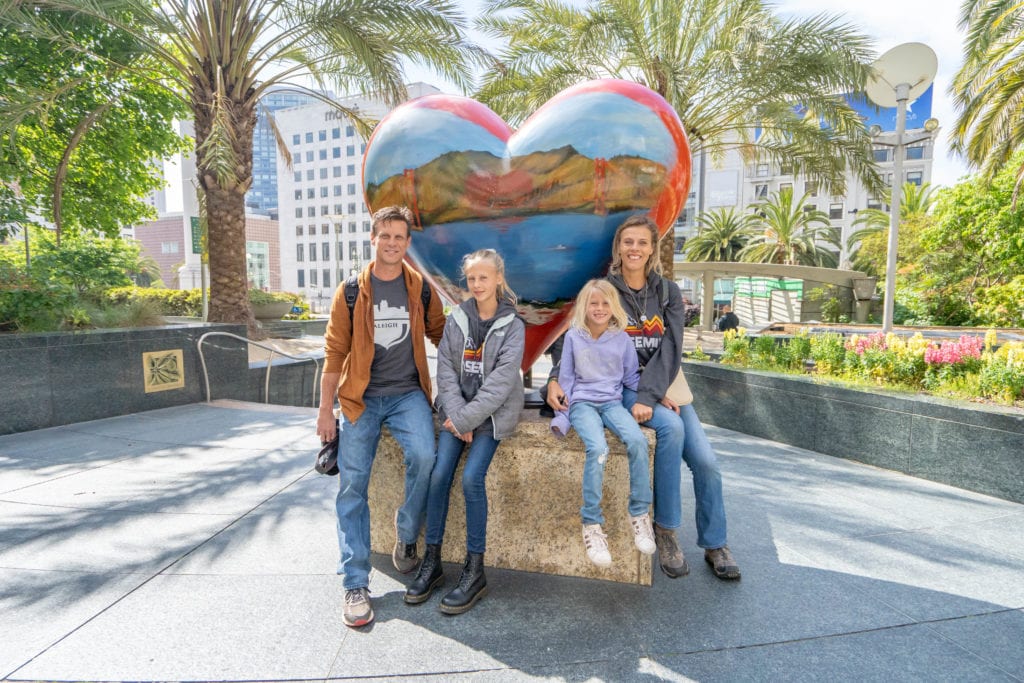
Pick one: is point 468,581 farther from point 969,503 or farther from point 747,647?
point 969,503

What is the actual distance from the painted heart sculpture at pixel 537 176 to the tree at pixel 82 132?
26.0 ft

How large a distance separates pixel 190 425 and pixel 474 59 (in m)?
6.96

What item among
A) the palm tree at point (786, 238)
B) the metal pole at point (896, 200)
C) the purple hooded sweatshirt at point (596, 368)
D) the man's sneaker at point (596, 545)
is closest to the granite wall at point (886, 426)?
the metal pole at point (896, 200)

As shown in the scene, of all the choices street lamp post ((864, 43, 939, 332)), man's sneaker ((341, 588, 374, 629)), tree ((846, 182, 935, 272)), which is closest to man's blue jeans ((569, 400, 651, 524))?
man's sneaker ((341, 588, 374, 629))

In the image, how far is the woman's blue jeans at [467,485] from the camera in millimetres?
2668

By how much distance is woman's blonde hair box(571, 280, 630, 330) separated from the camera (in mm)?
2773

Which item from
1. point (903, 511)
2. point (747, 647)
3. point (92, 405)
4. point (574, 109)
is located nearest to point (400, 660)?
point (747, 647)

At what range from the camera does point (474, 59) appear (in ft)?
31.4

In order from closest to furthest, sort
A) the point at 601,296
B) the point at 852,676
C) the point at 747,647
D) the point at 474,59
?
1. the point at 852,676
2. the point at 747,647
3. the point at 601,296
4. the point at 474,59

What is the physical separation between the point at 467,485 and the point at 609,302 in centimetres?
106

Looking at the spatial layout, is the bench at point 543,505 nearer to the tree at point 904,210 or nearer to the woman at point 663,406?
the woman at point 663,406

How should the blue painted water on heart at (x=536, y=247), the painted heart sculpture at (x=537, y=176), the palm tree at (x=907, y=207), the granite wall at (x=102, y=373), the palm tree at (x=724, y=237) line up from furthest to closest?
the palm tree at (x=724, y=237) → the palm tree at (x=907, y=207) → the granite wall at (x=102, y=373) → the blue painted water on heart at (x=536, y=247) → the painted heart sculpture at (x=537, y=176)

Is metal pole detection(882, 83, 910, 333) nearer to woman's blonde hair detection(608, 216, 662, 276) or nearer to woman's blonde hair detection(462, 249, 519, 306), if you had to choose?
woman's blonde hair detection(608, 216, 662, 276)

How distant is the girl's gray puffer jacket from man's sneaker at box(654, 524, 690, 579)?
2.94 feet
